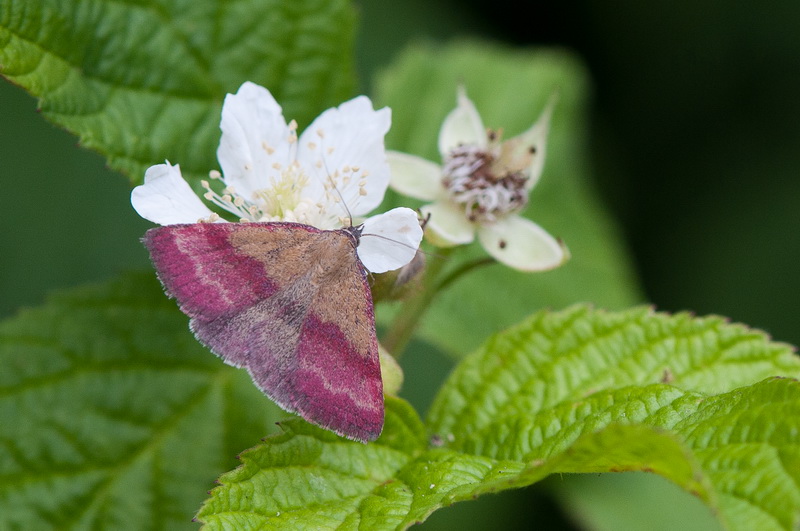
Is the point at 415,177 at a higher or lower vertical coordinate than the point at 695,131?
lower

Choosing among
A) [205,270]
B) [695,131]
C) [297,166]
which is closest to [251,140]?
[297,166]

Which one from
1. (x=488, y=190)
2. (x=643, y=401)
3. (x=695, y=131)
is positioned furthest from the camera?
(x=695, y=131)

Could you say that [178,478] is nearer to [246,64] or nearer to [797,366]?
[246,64]

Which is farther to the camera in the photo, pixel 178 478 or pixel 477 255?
pixel 477 255

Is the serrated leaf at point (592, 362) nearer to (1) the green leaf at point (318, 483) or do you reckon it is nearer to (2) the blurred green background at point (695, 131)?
(1) the green leaf at point (318, 483)

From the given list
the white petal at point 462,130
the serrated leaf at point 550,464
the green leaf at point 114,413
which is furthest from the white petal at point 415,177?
the green leaf at point 114,413

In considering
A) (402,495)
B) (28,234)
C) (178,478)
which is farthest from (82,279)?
(402,495)

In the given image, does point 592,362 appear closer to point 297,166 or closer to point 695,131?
point 297,166
